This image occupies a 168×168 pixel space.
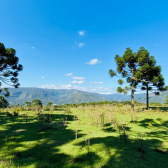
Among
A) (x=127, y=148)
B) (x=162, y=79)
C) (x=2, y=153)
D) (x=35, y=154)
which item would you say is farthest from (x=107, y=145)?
(x=162, y=79)

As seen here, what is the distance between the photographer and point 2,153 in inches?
247

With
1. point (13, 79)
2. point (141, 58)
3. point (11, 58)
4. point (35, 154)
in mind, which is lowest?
point (35, 154)

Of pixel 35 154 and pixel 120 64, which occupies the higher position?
pixel 120 64

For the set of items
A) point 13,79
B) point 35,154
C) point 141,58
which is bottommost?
point 35,154

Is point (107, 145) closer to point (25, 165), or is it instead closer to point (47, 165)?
point (47, 165)

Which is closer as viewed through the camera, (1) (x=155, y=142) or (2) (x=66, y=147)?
(2) (x=66, y=147)

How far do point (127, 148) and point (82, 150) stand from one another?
2862 mm

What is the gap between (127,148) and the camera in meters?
7.18

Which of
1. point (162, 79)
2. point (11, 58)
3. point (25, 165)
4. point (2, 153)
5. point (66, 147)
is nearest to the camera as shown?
point (25, 165)

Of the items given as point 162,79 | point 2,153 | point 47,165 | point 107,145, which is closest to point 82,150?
point 107,145

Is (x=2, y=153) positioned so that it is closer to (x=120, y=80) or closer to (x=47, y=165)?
(x=47, y=165)

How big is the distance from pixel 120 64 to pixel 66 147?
78.5 ft

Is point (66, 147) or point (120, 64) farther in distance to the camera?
point (120, 64)

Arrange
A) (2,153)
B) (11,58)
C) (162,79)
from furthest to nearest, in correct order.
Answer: (162,79)
(11,58)
(2,153)
